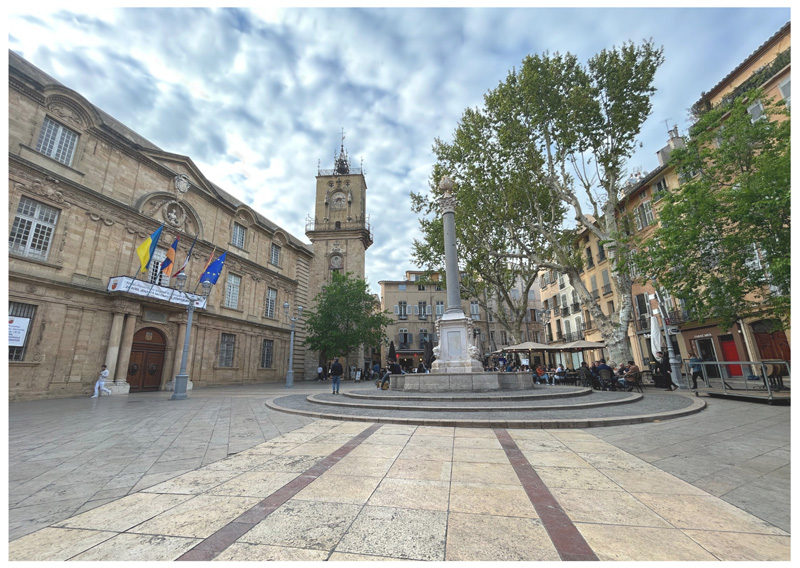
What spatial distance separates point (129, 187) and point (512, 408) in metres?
20.1

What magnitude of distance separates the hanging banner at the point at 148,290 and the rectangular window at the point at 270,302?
6.85 metres

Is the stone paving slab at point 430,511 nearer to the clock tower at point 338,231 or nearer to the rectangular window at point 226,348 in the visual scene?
the rectangular window at point 226,348

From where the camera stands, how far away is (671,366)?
44.8 feet

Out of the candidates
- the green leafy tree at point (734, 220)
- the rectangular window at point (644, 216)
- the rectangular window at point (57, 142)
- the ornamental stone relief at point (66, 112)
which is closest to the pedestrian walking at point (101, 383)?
the rectangular window at point (57, 142)

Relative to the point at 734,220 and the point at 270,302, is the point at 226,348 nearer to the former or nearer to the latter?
the point at 270,302

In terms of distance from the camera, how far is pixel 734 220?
8516mm

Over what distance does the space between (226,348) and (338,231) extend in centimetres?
1634

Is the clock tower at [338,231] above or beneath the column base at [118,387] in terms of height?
above

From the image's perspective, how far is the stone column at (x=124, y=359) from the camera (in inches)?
585

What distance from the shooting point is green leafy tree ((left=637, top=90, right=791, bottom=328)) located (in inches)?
312

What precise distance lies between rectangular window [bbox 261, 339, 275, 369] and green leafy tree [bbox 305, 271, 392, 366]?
2.77 meters

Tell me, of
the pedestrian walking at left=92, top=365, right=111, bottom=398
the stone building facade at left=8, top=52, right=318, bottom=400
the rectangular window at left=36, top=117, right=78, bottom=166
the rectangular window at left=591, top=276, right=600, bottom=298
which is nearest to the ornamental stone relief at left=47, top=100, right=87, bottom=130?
the stone building facade at left=8, top=52, right=318, bottom=400

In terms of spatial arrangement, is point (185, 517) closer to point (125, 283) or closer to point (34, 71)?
point (125, 283)

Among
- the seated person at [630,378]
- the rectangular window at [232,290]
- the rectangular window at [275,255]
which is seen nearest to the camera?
the seated person at [630,378]
